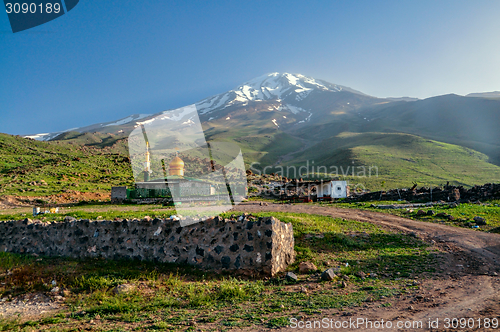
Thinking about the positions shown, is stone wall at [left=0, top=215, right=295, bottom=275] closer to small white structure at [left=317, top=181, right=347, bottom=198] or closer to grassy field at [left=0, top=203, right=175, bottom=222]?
grassy field at [left=0, top=203, right=175, bottom=222]

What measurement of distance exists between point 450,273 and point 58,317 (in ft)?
30.1

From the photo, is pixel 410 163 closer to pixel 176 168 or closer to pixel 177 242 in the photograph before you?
pixel 176 168

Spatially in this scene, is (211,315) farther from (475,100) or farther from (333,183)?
(475,100)

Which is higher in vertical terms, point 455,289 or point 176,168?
point 176,168

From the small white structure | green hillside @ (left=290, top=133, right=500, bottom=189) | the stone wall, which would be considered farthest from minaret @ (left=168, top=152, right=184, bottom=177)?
green hillside @ (left=290, top=133, right=500, bottom=189)

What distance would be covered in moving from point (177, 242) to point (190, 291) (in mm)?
1823

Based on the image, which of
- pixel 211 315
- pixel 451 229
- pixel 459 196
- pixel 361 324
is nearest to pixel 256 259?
pixel 211 315

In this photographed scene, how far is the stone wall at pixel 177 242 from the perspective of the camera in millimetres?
6801

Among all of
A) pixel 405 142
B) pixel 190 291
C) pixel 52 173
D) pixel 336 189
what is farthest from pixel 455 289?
pixel 405 142

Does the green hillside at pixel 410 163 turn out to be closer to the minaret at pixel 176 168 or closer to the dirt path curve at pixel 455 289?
the minaret at pixel 176 168

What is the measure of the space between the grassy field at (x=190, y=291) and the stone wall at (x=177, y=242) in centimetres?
34

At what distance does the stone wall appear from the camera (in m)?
6.80

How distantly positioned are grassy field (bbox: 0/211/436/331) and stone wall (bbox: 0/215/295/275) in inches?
13.3

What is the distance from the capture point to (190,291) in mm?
5660
